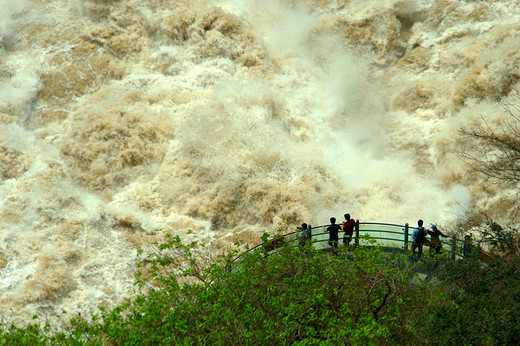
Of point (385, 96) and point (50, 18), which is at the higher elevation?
point (50, 18)

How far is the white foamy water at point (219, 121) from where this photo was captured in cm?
1477

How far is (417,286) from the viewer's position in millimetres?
9281

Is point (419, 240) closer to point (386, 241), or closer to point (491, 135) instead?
point (386, 241)

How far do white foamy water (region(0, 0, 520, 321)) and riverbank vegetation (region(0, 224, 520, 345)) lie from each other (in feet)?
16.1

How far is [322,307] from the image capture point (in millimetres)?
8984

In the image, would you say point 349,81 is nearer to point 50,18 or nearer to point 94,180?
point 94,180

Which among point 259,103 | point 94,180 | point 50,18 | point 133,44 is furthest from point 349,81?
point 50,18

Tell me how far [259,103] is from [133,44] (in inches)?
195

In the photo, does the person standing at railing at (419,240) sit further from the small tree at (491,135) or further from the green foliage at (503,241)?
the small tree at (491,135)

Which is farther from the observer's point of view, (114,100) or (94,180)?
(114,100)

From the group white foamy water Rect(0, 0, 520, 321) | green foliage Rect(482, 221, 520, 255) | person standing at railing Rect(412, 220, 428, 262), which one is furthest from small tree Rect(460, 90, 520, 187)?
green foliage Rect(482, 221, 520, 255)

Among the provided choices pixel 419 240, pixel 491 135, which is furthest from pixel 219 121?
pixel 419 240

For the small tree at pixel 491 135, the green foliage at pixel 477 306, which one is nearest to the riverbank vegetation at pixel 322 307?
the green foliage at pixel 477 306

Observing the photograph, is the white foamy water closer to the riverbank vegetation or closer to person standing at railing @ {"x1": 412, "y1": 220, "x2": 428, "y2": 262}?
person standing at railing @ {"x1": 412, "y1": 220, "x2": 428, "y2": 262}
